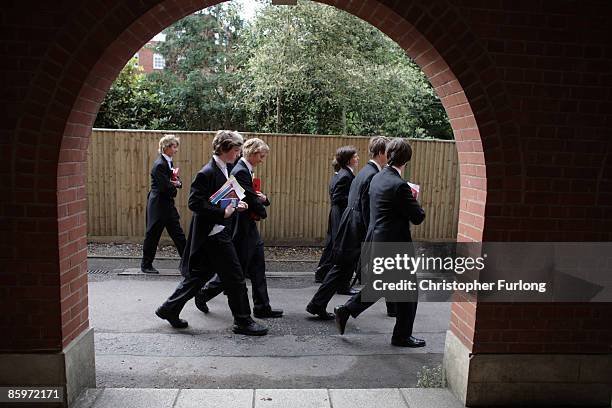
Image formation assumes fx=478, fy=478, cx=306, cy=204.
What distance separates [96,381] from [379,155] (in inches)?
148

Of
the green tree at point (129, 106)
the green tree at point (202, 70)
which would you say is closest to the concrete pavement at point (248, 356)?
the green tree at point (129, 106)

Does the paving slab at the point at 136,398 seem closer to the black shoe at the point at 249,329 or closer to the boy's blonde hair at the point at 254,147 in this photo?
the black shoe at the point at 249,329

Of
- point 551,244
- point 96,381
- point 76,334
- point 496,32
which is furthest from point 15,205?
Result: point 551,244

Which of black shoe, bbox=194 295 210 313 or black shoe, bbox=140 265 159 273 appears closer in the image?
black shoe, bbox=194 295 210 313

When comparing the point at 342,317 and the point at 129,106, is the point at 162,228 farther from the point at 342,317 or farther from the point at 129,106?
the point at 129,106

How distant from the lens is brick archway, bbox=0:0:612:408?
3.13m

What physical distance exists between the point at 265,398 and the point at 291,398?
7.7 inches

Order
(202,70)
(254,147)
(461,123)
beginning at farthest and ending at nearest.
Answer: (202,70), (254,147), (461,123)

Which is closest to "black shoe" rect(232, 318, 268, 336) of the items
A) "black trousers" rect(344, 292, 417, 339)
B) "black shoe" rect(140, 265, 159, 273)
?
"black trousers" rect(344, 292, 417, 339)


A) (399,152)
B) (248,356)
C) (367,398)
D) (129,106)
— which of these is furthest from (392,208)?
(129,106)

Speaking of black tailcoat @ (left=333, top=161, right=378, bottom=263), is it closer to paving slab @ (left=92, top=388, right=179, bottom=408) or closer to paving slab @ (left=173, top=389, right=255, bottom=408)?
paving slab @ (left=173, top=389, right=255, bottom=408)

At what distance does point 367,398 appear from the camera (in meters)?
3.62

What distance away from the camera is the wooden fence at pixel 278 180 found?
29.3 ft

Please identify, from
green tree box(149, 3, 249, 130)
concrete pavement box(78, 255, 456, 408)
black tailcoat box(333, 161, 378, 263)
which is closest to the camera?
concrete pavement box(78, 255, 456, 408)
